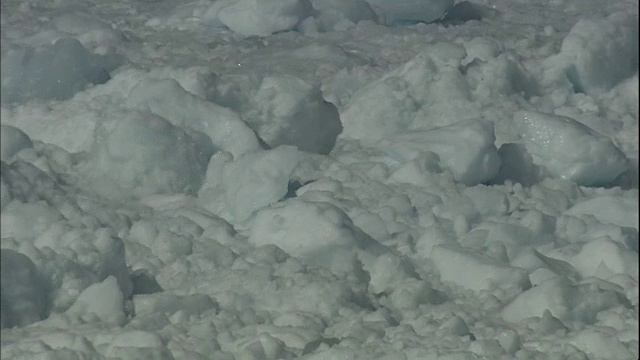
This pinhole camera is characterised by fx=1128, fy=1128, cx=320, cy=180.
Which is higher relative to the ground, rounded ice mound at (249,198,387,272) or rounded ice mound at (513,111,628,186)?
rounded ice mound at (249,198,387,272)

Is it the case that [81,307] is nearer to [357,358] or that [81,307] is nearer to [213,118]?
[357,358]

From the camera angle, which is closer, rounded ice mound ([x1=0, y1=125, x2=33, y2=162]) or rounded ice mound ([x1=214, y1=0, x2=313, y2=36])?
rounded ice mound ([x1=0, y1=125, x2=33, y2=162])

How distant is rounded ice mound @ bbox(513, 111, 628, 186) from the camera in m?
3.05

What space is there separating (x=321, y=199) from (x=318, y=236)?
0.99 feet

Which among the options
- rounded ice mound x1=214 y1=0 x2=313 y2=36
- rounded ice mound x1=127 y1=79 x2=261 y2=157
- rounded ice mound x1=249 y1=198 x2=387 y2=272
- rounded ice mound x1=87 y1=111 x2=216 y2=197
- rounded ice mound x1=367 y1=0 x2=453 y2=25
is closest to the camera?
rounded ice mound x1=249 y1=198 x2=387 y2=272

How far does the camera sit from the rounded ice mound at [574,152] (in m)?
3.05

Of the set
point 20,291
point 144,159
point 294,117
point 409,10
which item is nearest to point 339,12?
point 409,10

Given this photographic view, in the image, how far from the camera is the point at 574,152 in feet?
10.1

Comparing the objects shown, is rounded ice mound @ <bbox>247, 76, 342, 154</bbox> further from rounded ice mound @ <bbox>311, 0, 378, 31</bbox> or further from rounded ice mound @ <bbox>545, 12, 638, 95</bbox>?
rounded ice mound @ <bbox>311, 0, 378, 31</bbox>

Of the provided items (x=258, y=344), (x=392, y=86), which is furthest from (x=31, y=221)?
(x=392, y=86)

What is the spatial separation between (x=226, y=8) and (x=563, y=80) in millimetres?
1483

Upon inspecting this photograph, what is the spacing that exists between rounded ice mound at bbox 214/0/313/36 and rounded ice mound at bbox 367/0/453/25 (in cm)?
35

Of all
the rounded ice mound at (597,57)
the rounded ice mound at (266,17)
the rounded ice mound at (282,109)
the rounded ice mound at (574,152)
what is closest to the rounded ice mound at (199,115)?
the rounded ice mound at (282,109)

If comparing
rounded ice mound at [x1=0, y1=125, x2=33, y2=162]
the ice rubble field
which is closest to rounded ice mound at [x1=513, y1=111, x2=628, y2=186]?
the ice rubble field
